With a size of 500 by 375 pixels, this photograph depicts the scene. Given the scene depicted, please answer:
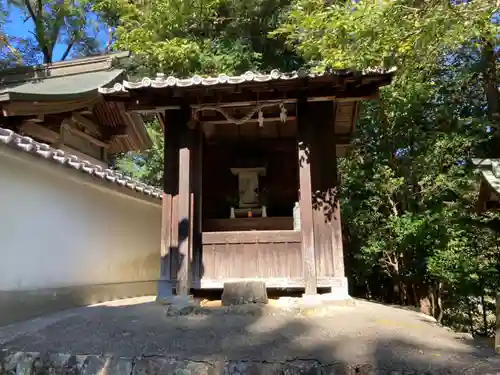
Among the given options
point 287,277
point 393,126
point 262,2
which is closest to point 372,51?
point 393,126

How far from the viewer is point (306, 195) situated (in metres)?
6.97

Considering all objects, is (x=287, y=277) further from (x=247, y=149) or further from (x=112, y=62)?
(x=112, y=62)

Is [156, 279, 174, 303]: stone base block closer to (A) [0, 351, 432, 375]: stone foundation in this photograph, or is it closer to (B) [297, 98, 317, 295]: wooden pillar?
(B) [297, 98, 317, 295]: wooden pillar

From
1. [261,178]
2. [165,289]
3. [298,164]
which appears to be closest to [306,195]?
[298,164]

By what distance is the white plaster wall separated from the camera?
6449 millimetres

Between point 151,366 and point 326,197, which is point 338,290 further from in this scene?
point 151,366

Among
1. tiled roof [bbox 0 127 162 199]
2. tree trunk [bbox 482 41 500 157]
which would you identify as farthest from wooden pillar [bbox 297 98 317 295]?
tree trunk [bbox 482 41 500 157]

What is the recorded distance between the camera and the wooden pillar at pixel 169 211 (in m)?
6.91

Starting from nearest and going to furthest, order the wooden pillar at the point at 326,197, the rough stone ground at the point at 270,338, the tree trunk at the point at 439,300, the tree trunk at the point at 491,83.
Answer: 1. the rough stone ground at the point at 270,338
2. the wooden pillar at the point at 326,197
3. the tree trunk at the point at 439,300
4. the tree trunk at the point at 491,83

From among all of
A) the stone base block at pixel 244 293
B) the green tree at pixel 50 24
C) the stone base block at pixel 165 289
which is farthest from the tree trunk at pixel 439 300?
the green tree at pixel 50 24

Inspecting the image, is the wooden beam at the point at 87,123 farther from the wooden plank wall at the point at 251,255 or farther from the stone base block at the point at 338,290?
the stone base block at the point at 338,290

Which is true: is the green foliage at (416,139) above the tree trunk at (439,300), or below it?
above

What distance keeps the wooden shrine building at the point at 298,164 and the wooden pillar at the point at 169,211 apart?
17mm

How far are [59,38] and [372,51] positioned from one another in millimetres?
19965
